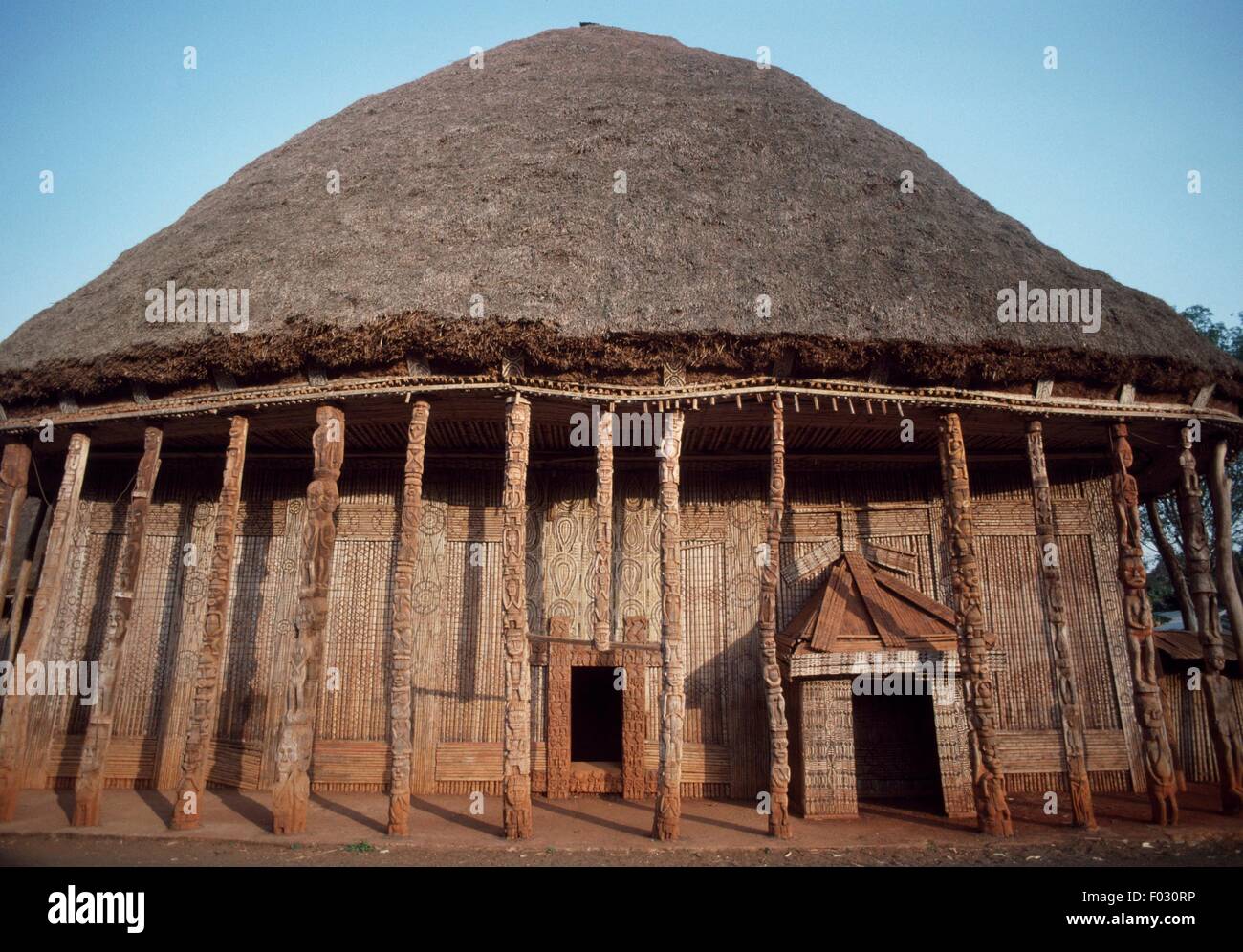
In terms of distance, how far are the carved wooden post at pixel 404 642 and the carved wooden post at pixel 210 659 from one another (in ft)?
6.33

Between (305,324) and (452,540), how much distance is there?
3526 millimetres

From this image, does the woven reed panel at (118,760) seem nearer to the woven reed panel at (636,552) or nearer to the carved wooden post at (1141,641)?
the woven reed panel at (636,552)

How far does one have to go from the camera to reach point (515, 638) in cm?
739

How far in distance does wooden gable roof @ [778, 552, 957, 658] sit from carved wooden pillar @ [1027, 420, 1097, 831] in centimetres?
103

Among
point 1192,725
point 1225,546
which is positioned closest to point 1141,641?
point 1225,546

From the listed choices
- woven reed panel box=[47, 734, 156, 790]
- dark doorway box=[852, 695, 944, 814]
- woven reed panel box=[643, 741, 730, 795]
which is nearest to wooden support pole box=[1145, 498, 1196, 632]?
dark doorway box=[852, 695, 944, 814]

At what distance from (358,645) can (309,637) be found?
235 cm

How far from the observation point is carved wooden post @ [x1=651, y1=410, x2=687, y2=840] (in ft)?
23.5

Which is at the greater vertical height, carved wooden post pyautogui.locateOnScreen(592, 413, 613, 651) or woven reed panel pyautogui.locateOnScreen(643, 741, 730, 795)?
carved wooden post pyautogui.locateOnScreen(592, 413, 613, 651)

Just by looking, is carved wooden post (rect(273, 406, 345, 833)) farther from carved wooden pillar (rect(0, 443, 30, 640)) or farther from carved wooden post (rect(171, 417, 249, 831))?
carved wooden pillar (rect(0, 443, 30, 640))

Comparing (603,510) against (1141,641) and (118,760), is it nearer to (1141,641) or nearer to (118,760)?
(1141,641)

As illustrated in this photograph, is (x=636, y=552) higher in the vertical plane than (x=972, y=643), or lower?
higher

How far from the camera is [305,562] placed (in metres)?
7.68

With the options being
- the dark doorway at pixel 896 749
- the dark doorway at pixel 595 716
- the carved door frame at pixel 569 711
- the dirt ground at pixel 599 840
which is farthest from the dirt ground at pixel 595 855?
the dark doorway at pixel 595 716
